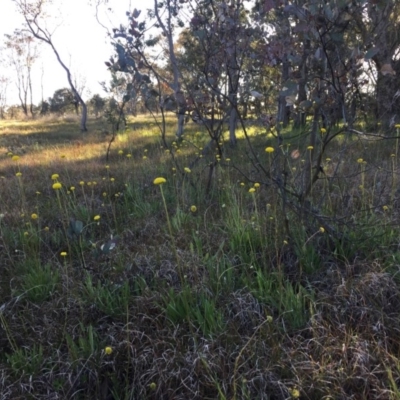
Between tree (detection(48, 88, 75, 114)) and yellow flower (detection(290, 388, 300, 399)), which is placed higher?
tree (detection(48, 88, 75, 114))

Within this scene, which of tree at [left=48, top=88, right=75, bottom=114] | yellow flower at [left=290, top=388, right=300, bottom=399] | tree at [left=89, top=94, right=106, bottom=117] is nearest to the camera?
yellow flower at [left=290, top=388, right=300, bottom=399]

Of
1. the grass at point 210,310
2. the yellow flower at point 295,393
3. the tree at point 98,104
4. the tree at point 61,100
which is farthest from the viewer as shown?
the tree at point 61,100

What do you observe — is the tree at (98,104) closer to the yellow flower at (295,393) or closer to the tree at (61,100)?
the yellow flower at (295,393)

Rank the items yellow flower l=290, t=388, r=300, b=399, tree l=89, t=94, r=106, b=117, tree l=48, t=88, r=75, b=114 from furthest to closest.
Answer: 1. tree l=48, t=88, r=75, b=114
2. tree l=89, t=94, r=106, b=117
3. yellow flower l=290, t=388, r=300, b=399

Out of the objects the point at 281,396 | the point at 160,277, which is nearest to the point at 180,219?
the point at 160,277

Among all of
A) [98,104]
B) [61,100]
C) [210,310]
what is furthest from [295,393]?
[61,100]

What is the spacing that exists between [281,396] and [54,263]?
180 cm

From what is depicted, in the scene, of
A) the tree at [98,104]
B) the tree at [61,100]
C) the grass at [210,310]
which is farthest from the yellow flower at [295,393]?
the tree at [61,100]

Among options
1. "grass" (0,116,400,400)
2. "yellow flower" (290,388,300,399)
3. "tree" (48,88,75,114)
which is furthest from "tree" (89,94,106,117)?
"tree" (48,88,75,114)

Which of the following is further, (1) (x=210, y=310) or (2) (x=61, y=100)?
(2) (x=61, y=100)

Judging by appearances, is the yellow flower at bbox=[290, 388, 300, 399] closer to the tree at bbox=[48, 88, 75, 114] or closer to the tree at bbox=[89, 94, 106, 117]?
the tree at bbox=[89, 94, 106, 117]

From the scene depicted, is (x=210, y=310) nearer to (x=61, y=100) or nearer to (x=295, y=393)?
(x=295, y=393)

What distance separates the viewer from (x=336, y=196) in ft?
11.7

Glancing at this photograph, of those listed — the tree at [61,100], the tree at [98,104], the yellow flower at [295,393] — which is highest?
the tree at [61,100]
